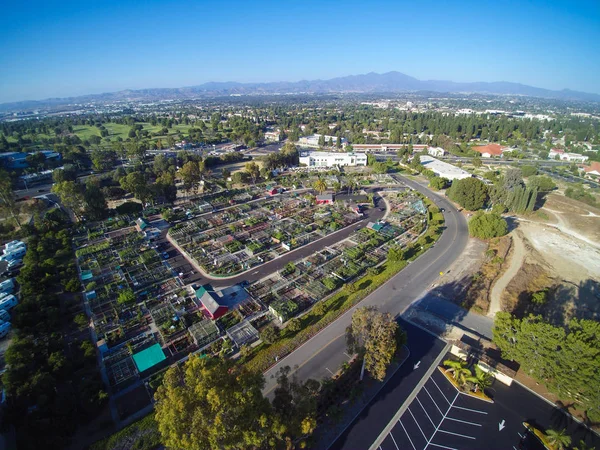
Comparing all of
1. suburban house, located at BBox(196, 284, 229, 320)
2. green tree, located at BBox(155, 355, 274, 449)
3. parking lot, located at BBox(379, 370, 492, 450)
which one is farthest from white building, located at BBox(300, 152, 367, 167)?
green tree, located at BBox(155, 355, 274, 449)

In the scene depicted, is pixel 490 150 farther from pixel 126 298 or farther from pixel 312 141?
pixel 126 298

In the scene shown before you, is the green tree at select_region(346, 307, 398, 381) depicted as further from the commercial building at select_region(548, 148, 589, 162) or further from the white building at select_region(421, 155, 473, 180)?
the commercial building at select_region(548, 148, 589, 162)

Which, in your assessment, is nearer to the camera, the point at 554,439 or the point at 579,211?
the point at 554,439

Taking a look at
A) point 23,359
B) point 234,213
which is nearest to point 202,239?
point 234,213

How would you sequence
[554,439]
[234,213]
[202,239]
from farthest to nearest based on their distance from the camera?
[234,213]
[202,239]
[554,439]

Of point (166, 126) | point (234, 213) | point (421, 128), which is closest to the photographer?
point (234, 213)

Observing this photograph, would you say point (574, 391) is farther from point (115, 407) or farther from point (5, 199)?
point (5, 199)

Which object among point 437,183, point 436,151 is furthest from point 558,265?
point 436,151
